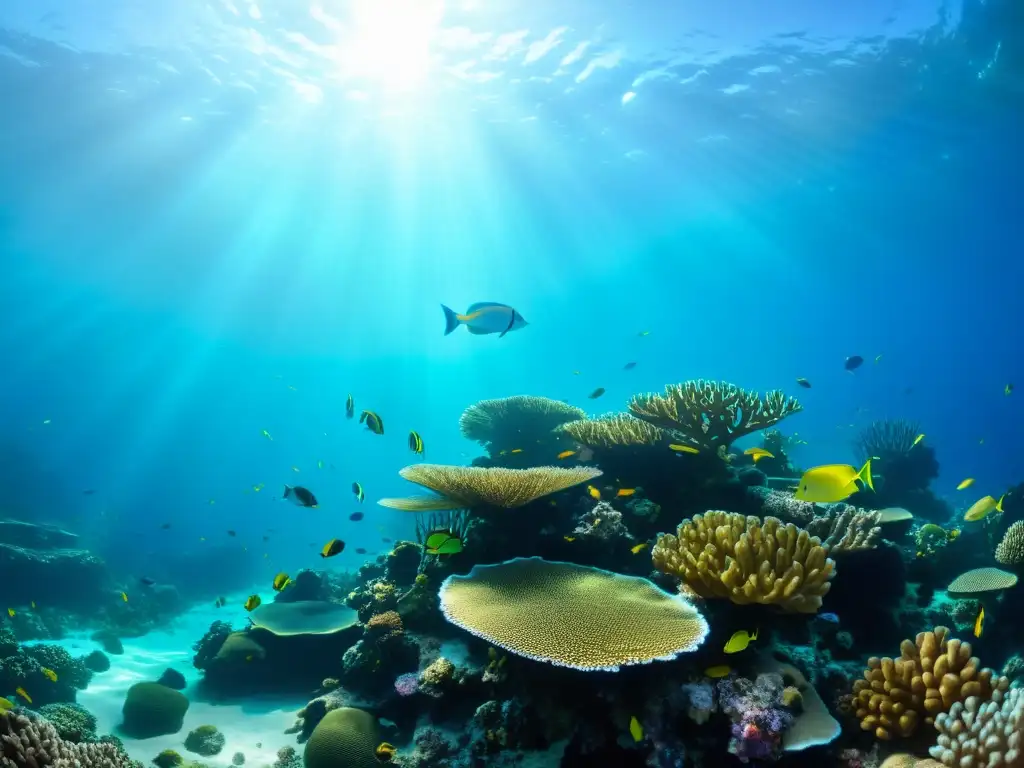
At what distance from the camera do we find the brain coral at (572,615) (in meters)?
3.41

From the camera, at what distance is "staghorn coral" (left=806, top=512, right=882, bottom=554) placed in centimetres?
487

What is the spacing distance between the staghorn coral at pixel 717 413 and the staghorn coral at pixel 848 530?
146 centimetres

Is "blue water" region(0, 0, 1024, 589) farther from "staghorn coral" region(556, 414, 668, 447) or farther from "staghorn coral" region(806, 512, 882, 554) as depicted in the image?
"staghorn coral" region(806, 512, 882, 554)

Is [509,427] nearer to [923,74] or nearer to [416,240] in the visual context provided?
[923,74]

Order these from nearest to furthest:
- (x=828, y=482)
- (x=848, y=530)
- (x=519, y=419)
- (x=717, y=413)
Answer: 1. (x=828, y=482)
2. (x=848, y=530)
3. (x=717, y=413)
4. (x=519, y=419)

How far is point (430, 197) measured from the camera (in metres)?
42.7

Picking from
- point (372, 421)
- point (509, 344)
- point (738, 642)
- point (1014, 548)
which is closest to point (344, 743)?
point (738, 642)

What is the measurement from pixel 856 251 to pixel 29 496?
74699 mm

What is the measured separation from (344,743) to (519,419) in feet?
18.6

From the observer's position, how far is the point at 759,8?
21.1m

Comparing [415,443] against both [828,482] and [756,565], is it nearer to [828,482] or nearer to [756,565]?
[756,565]

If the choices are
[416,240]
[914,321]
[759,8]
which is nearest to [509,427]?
[759,8]

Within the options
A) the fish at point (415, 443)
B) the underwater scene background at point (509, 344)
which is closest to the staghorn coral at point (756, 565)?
the underwater scene background at point (509, 344)

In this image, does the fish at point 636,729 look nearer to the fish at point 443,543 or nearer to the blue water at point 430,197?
the fish at point 443,543
